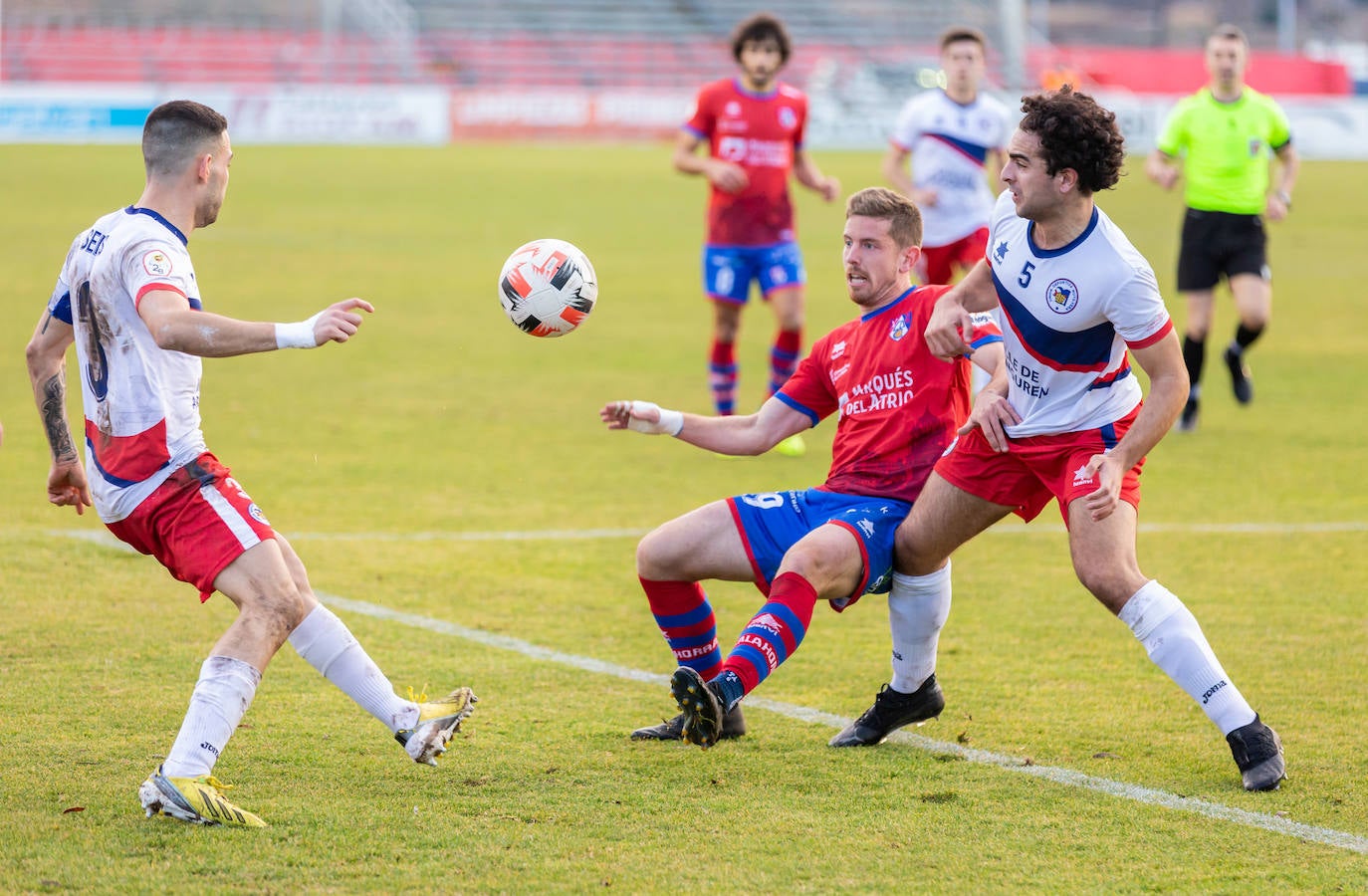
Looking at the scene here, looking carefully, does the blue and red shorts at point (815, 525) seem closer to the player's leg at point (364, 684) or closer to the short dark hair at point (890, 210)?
the short dark hair at point (890, 210)

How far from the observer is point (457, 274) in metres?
19.2

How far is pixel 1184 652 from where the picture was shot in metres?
4.77

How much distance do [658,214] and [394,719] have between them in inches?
861

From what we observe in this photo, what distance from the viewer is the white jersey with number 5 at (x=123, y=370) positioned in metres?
4.41

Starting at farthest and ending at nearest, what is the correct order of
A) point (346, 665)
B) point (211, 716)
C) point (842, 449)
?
point (842, 449) → point (346, 665) → point (211, 716)

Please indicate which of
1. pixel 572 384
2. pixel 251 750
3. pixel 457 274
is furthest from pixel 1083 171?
pixel 457 274

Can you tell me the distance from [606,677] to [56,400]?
2173 mm

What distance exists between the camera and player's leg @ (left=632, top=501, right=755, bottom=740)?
507cm

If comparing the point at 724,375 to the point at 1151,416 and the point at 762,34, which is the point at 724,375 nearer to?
the point at 762,34

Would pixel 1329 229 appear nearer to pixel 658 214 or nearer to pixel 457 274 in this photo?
pixel 658 214

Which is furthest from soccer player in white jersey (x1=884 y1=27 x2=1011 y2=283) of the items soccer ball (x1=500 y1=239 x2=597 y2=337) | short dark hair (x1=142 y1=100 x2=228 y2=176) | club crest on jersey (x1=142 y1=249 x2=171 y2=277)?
club crest on jersey (x1=142 y1=249 x2=171 y2=277)

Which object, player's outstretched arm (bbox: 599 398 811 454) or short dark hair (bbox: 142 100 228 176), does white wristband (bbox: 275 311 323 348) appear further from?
player's outstretched arm (bbox: 599 398 811 454)

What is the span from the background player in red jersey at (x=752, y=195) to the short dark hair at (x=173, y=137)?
6390mm

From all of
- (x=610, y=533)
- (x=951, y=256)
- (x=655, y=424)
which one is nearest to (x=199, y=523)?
(x=655, y=424)
